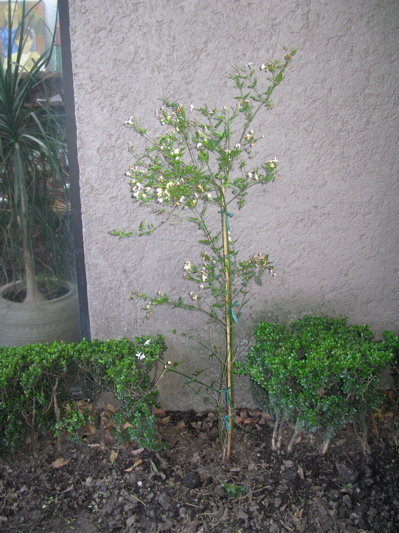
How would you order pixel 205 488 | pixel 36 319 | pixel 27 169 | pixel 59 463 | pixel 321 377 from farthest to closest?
pixel 36 319 → pixel 27 169 → pixel 59 463 → pixel 205 488 → pixel 321 377

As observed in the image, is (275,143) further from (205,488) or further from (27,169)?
(205,488)

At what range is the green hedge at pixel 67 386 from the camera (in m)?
2.51

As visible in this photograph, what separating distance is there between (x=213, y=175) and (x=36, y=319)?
5.58ft

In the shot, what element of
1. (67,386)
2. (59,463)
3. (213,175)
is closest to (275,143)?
(213,175)

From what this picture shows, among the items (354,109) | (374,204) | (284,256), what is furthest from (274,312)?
(354,109)

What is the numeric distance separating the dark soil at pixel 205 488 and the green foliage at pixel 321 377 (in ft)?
0.95

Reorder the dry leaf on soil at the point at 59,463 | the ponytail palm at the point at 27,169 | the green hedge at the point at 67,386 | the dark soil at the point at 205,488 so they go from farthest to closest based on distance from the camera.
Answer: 1. the ponytail palm at the point at 27,169
2. the dry leaf on soil at the point at 59,463
3. the green hedge at the point at 67,386
4. the dark soil at the point at 205,488

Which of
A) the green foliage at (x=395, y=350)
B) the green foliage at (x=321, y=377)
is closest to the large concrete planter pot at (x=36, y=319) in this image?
the green foliage at (x=321, y=377)

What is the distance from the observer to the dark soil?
2.31 m

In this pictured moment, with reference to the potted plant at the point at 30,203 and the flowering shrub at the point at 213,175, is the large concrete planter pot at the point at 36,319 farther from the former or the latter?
the flowering shrub at the point at 213,175

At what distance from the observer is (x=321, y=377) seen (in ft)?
7.64

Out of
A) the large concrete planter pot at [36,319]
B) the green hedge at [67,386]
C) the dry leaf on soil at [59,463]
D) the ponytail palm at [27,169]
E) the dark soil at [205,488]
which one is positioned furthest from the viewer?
the large concrete planter pot at [36,319]

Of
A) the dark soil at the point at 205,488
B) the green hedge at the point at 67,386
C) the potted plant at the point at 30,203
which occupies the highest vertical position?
the potted plant at the point at 30,203

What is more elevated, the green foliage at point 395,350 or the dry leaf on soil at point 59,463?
the green foliage at point 395,350
